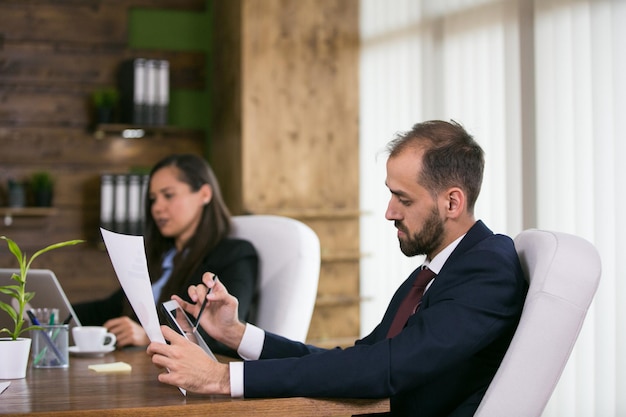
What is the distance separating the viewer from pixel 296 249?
259cm

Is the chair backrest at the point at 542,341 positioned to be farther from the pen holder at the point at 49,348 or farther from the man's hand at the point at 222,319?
the pen holder at the point at 49,348

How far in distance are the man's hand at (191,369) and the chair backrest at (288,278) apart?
105cm

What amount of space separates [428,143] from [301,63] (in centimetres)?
310

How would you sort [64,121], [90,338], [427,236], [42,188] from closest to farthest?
[427,236] → [90,338] → [42,188] → [64,121]

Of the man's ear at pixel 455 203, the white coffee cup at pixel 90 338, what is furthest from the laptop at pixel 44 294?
the man's ear at pixel 455 203

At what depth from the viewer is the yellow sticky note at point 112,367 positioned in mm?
1879

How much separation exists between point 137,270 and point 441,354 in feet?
1.76

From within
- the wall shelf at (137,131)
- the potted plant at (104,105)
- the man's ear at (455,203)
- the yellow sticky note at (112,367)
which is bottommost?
the yellow sticky note at (112,367)

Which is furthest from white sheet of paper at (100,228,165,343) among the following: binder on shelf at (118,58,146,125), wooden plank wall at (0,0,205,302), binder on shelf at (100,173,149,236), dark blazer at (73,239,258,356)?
wooden plank wall at (0,0,205,302)

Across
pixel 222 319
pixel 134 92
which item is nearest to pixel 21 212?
pixel 134 92

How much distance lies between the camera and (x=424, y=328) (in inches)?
59.8

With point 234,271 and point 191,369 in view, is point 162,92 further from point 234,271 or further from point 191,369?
point 191,369

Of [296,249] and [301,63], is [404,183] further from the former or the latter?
[301,63]

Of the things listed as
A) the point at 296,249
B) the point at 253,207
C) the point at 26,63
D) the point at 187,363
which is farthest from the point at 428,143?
the point at 26,63
